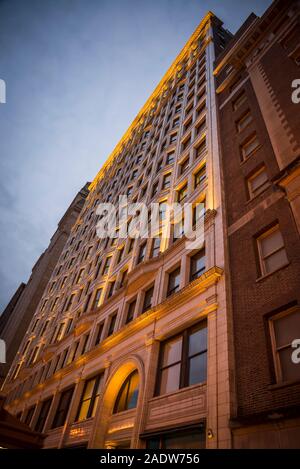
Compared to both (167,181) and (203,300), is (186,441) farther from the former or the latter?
(167,181)

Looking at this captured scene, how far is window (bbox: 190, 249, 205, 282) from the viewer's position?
15.3 metres

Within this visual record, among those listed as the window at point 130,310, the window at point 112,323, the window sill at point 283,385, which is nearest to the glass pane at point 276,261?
the window sill at point 283,385

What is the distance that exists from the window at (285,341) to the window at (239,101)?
54.7 ft

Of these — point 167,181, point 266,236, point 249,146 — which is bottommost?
point 266,236

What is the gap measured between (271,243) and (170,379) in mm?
7241

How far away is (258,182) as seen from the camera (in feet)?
50.3

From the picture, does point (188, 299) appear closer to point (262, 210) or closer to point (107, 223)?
point (262, 210)

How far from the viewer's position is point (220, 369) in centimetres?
1020

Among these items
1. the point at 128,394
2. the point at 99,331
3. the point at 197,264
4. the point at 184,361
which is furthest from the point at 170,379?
the point at 99,331

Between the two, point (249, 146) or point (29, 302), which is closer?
point (249, 146)

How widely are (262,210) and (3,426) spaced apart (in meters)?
14.1

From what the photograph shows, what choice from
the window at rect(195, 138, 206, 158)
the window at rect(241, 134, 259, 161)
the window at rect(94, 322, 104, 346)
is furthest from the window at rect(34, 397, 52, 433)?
the window at rect(241, 134, 259, 161)

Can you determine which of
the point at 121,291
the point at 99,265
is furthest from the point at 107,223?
the point at 121,291

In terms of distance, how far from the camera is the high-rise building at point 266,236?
27.6ft
